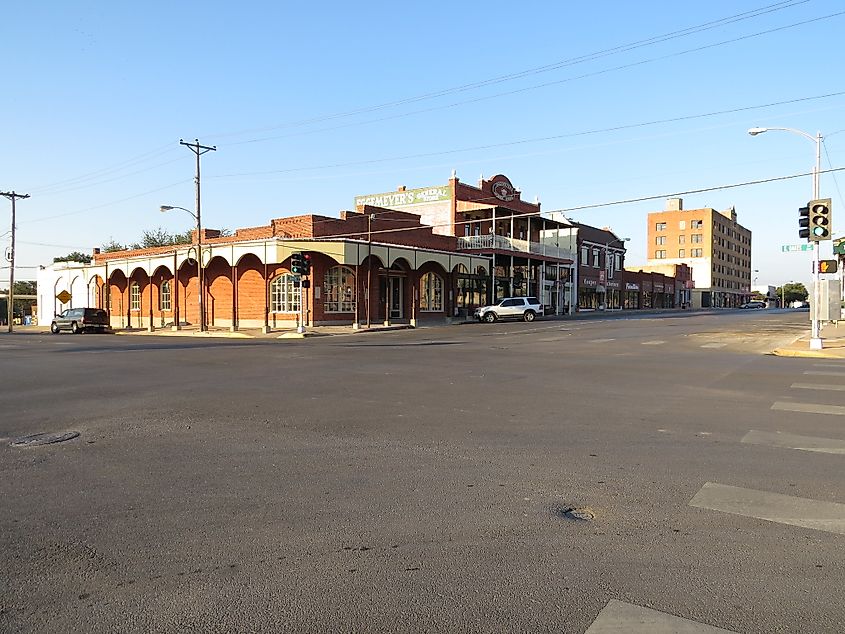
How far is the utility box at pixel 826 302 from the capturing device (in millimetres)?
20188

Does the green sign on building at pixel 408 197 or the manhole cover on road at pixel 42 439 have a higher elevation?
the green sign on building at pixel 408 197

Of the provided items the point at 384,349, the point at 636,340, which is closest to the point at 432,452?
the point at 384,349

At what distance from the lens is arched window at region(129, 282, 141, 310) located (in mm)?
47669

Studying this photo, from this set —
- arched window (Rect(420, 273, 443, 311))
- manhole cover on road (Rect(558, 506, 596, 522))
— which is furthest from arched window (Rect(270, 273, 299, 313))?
manhole cover on road (Rect(558, 506, 596, 522))

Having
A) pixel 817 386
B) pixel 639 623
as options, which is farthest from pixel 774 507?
pixel 817 386

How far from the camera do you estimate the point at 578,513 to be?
15.5 ft

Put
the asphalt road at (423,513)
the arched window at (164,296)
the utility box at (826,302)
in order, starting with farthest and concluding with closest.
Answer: the arched window at (164,296)
the utility box at (826,302)
the asphalt road at (423,513)

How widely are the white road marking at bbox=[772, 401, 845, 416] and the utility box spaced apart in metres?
12.6

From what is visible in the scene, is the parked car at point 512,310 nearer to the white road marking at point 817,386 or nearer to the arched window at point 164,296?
the arched window at point 164,296

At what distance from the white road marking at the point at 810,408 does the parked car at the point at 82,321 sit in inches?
1587

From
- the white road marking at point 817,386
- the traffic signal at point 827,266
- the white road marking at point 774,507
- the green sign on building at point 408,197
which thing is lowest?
the white road marking at point 774,507

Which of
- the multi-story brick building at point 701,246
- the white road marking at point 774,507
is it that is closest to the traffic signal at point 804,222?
the white road marking at point 774,507

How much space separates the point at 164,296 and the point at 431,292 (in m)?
19.1

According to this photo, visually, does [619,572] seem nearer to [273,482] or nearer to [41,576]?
[273,482]
